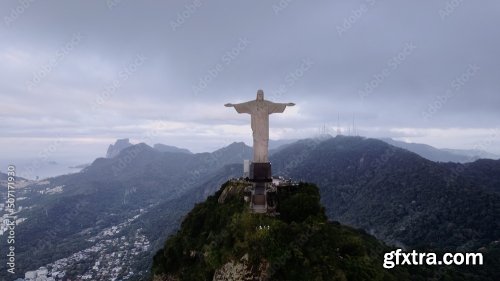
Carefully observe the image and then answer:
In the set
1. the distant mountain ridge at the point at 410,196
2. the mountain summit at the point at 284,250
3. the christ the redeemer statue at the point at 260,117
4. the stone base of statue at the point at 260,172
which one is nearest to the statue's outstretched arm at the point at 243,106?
the christ the redeemer statue at the point at 260,117

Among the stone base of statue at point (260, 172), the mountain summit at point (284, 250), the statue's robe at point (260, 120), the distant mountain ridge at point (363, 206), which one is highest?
the statue's robe at point (260, 120)

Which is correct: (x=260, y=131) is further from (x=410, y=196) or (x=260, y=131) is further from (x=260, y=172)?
(x=410, y=196)

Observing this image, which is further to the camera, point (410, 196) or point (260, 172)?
point (410, 196)

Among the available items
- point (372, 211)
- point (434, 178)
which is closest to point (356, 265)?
point (372, 211)

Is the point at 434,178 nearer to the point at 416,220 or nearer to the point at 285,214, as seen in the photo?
the point at 416,220

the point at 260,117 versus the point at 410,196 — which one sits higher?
the point at 260,117

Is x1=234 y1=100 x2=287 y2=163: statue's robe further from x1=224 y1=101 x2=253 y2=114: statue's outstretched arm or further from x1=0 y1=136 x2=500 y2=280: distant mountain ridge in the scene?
x1=0 y1=136 x2=500 y2=280: distant mountain ridge

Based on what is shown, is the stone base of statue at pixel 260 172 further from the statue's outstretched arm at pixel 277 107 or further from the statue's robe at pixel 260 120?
the statue's outstretched arm at pixel 277 107

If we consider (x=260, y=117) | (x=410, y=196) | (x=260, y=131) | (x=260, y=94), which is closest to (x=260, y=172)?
(x=260, y=131)

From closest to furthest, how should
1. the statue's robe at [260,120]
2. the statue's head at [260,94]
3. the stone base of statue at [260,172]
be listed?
the stone base of statue at [260,172] < the statue's robe at [260,120] < the statue's head at [260,94]

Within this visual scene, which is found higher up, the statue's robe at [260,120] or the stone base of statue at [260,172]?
the statue's robe at [260,120]

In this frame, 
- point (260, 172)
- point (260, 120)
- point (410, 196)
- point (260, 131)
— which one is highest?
point (260, 120)
